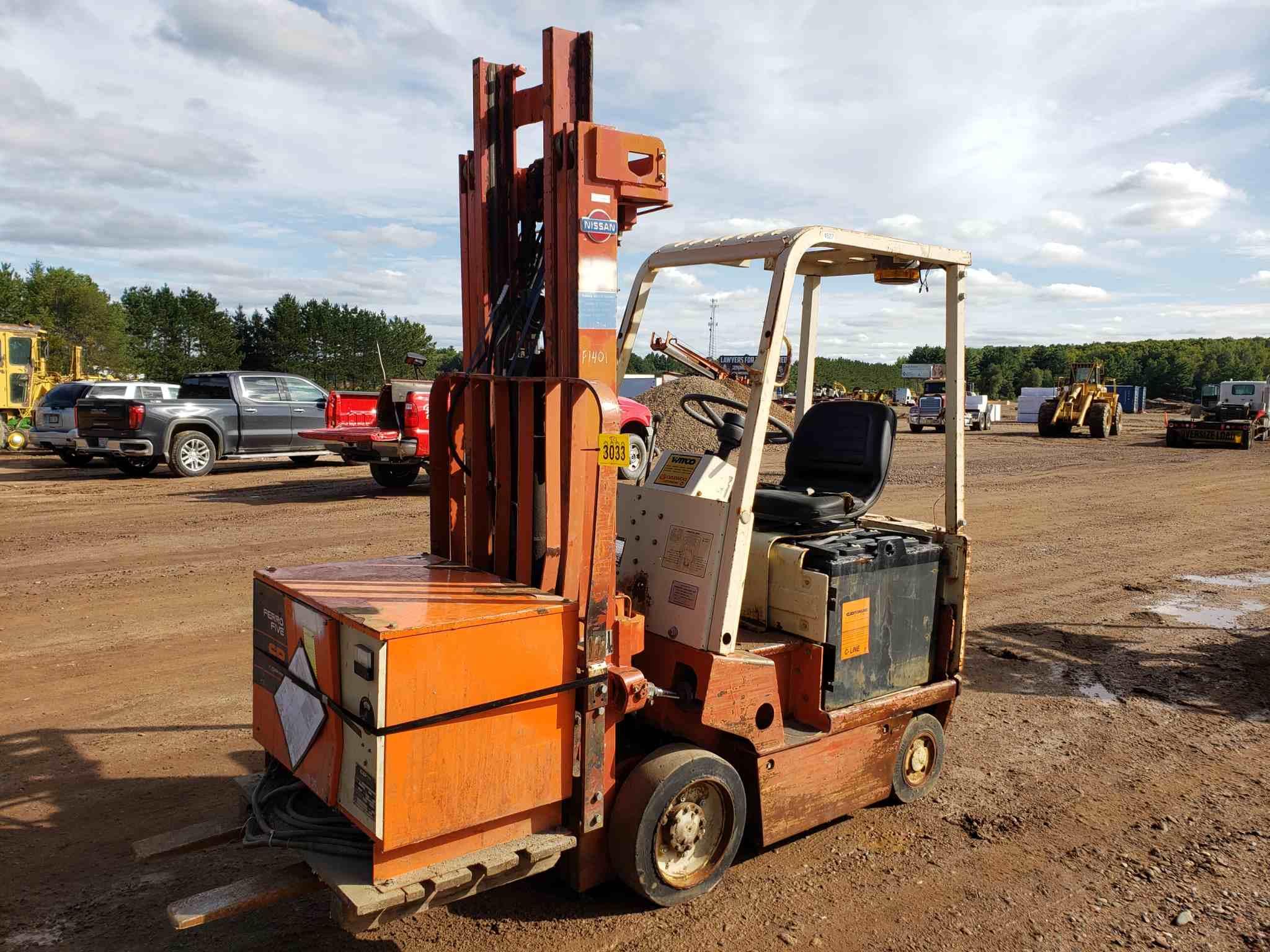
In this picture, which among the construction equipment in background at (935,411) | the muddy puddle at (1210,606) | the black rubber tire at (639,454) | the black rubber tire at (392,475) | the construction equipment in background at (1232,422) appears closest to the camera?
the muddy puddle at (1210,606)

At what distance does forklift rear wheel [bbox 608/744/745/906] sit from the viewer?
3424mm

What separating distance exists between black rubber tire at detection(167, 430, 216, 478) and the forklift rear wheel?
48.4ft

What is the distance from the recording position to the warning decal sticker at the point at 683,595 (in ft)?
12.5

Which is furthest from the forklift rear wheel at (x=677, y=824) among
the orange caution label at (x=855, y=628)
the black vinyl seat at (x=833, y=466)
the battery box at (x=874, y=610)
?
the black vinyl seat at (x=833, y=466)

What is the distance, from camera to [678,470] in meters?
4.16

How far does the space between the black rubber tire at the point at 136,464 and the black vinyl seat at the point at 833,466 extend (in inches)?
561

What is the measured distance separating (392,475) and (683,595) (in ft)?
38.6

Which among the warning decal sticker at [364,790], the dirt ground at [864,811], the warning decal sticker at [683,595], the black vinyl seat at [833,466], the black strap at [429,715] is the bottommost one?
the dirt ground at [864,811]

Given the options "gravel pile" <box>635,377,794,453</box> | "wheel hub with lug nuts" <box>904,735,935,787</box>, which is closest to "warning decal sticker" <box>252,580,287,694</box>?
"wheel hub with lug nuts" <box>904,735,935,787</box>

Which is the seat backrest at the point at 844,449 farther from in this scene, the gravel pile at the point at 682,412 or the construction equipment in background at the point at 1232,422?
the construction equipment in background at the point at 1232,422

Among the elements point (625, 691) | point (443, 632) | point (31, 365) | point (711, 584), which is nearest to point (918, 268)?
point (711, 584)

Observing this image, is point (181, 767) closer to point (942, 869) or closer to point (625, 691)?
point (625, 691)

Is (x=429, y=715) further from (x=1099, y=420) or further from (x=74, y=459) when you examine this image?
(x=1099, y=420)

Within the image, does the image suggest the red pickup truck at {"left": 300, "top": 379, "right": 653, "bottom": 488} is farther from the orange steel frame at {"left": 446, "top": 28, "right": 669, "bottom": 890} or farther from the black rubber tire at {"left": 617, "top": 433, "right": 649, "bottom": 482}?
the orange steel frame at {"left": 446, "top": 28, "right": 669, "bottom": 890}
